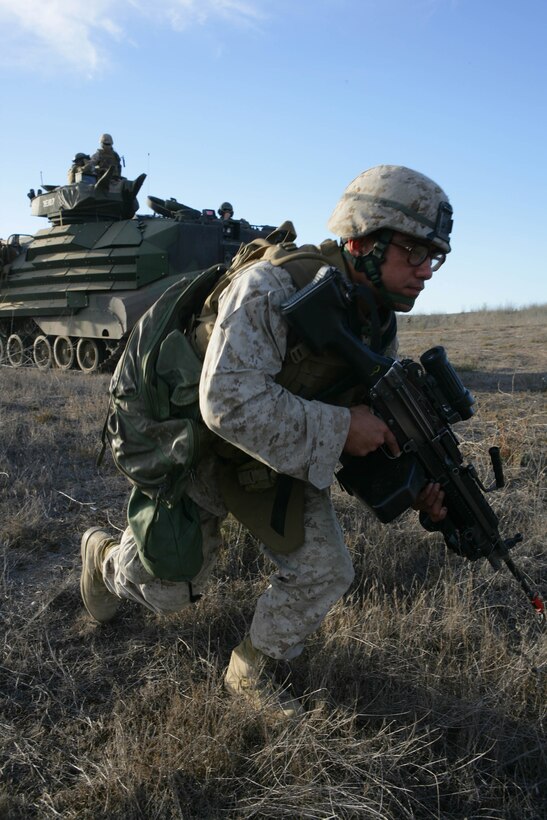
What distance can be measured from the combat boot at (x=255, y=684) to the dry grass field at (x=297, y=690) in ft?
0.18

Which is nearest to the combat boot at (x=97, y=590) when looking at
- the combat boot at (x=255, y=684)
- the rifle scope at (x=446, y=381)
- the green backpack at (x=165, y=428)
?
the green backpack at (x=165, y=428)

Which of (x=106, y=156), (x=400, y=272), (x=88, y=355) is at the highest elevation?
(x=106, y=156)

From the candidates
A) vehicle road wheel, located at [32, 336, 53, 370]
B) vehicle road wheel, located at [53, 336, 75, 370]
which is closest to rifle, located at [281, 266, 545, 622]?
vehicle road wheel, located at [53, 336, 75, 370]

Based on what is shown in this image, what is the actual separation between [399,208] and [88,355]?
410 inches

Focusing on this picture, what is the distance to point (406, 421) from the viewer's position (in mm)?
2445

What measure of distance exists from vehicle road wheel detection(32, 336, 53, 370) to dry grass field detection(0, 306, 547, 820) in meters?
9.66

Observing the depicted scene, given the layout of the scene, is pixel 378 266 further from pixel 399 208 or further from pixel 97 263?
pixel 97 263

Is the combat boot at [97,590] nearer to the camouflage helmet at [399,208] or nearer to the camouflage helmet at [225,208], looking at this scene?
the camouflage helmet at [399,208]

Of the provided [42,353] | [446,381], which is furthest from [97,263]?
[446,381]

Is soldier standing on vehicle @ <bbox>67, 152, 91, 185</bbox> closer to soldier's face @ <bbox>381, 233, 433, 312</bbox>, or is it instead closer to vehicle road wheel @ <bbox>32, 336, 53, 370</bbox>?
vehicle road wheel @ <bbox>32, 336, 53, 370</bbox>

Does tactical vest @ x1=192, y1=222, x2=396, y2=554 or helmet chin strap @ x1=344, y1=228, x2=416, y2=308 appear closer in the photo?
tactical vest @ x1=192, y1=222, x2=396, y2=554

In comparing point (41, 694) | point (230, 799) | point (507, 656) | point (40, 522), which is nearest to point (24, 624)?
point (41, 694)

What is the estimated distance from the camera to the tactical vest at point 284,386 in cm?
241

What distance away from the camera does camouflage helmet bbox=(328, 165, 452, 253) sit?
2490 mm
